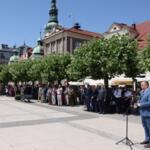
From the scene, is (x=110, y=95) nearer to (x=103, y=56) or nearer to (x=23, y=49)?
(x=103, y=56)

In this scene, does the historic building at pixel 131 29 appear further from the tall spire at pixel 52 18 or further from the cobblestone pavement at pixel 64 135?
the tall spire at pixel 52 18

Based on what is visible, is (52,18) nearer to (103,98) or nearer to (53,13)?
(53,13)

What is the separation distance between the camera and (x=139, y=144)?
10.3m

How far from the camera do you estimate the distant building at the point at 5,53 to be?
13775cm

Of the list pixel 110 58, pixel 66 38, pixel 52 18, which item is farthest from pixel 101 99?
pixel 52 18

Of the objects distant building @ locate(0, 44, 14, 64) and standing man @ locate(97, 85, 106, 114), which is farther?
distant building @ locate(0, 44, 14, 64)

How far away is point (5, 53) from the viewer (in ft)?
461

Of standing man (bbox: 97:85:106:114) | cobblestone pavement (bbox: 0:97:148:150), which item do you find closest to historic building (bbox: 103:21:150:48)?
standing man (bbox: 97:85:106:114)

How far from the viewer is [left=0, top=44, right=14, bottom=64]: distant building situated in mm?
137750

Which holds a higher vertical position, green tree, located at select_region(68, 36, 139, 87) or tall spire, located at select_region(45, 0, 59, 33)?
tall spire, located at select_region(45, 0, 59, 33)

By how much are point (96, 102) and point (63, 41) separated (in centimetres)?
4854

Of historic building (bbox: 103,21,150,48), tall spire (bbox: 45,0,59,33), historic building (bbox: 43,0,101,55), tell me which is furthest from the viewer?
tall spire (bbox: 45,0,59,33)

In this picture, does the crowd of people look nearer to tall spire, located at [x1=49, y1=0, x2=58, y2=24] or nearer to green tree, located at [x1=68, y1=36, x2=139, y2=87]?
green tree, located at [x1=68, y1=36, x2=139, y2=87]

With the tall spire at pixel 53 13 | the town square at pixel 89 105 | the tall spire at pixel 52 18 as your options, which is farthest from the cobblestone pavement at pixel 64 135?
the tall spire at pixel 53 13
